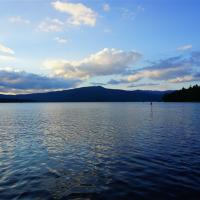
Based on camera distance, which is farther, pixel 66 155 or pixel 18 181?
pixel 66 155

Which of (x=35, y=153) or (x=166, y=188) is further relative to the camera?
(x=35, y=153)

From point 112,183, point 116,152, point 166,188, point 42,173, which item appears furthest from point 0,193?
point 116,152

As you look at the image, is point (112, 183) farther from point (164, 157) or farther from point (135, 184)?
point (164, 157)

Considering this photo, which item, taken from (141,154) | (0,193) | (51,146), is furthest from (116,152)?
(0,193)

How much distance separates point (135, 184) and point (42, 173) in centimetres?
834

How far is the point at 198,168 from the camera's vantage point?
875 inches

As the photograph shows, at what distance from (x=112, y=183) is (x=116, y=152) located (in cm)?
1096

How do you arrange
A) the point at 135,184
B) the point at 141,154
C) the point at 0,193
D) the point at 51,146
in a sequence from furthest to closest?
the point at 51,146
the point at 141,154
the point at 135,184
the point at 0,193

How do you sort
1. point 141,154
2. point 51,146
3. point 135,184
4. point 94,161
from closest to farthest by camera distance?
point 135,184 → point 94,161 → point 141,154 → point 51,146

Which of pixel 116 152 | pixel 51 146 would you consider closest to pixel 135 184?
pixel 116 152

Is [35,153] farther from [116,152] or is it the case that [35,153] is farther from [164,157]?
[164,157]

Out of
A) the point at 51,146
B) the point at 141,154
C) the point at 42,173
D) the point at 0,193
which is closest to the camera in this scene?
the point at 0,193

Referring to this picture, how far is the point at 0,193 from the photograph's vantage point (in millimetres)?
16859

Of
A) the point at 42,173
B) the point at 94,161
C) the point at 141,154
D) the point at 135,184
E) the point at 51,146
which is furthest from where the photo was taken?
the point at 51,146
